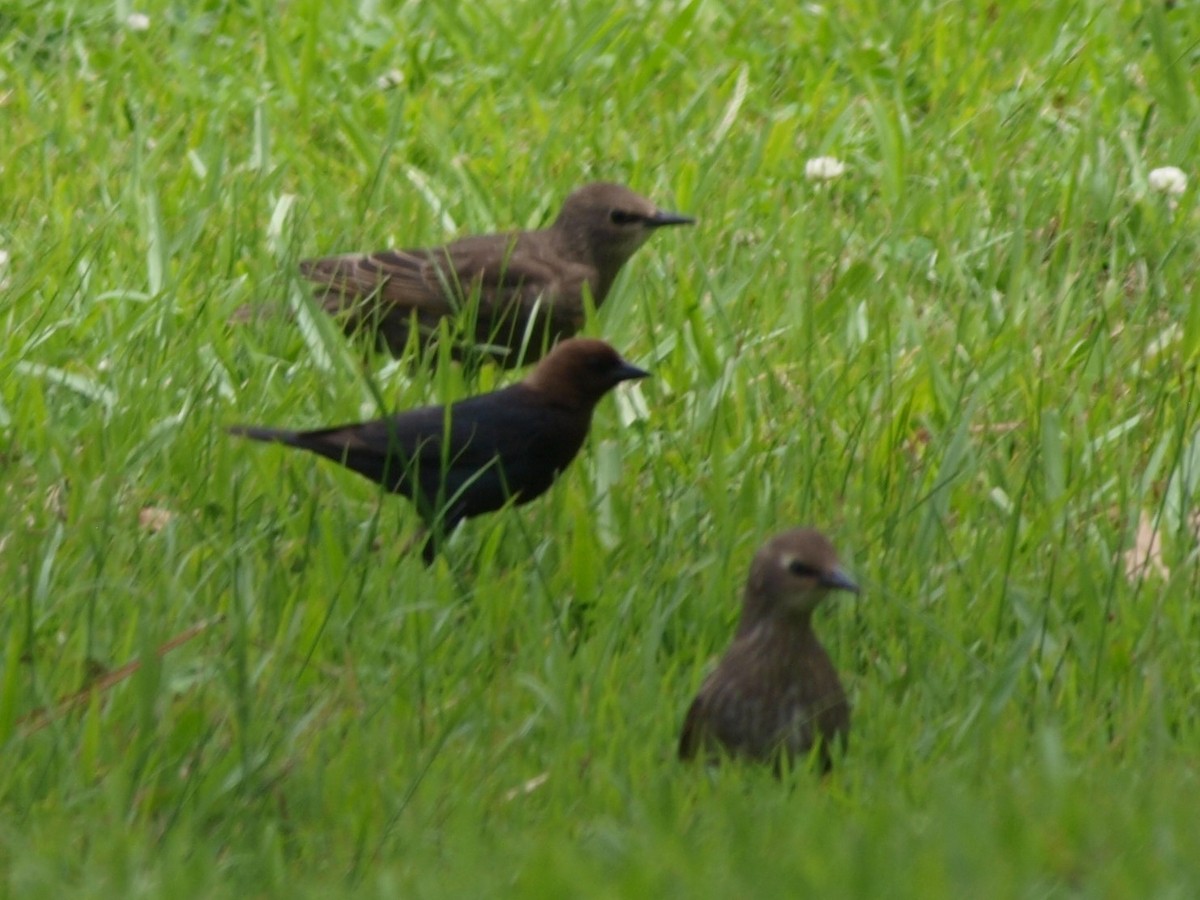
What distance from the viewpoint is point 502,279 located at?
287 inches

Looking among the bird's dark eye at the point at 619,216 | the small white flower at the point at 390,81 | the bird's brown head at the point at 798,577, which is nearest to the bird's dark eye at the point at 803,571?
the bird's brown head at the point at 798,577

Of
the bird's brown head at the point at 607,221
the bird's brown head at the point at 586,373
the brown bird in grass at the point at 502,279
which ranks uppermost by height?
the bird's brown head at the point at 586,373

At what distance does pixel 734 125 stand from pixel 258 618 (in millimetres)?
4086

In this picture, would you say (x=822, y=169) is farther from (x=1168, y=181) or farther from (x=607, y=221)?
(x=1168, y=181)

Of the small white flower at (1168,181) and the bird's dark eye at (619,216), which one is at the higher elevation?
the small white flower at (1168,181)

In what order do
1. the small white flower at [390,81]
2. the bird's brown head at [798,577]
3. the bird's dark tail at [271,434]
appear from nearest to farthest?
the bird's brown head at [798,577], the bird's dark tail at [271,434], the small white flower at [390,81]

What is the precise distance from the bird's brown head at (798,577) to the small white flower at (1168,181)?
3.43 m

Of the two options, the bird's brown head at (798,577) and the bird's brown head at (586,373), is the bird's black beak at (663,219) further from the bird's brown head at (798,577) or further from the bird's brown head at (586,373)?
the bird's brown head at (798,577)

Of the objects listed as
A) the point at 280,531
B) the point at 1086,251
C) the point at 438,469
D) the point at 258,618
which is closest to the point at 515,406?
the point at 438,469

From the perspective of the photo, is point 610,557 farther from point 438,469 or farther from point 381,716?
point 381,716

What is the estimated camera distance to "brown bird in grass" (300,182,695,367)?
716 cm

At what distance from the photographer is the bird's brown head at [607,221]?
7492 millimetres

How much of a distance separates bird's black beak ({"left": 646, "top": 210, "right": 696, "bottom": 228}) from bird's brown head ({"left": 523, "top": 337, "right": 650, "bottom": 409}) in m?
1.42

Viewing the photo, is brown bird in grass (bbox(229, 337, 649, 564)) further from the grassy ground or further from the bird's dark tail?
the grassy ground
